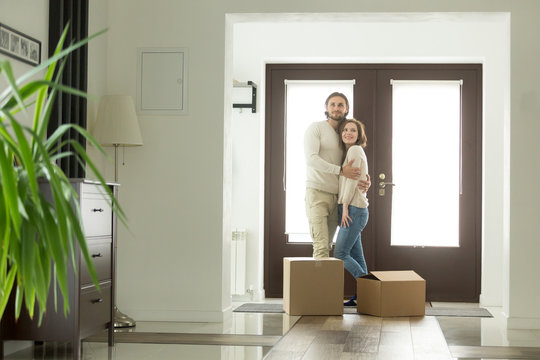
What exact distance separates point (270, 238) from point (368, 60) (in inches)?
70.5

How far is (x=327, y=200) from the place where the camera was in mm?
5730

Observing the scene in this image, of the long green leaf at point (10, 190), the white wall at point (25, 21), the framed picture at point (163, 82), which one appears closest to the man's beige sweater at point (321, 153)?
the framed picture at point (163, 82)

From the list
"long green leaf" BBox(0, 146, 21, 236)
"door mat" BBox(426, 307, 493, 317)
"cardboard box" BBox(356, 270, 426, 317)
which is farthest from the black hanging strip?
"door mat" BBox(426, 307, 493, 317)

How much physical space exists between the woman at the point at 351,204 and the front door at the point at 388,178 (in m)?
0.86

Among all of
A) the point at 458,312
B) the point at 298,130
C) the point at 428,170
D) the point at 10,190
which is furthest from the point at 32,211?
the point at 428,170

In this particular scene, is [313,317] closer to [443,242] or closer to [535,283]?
[535,283]

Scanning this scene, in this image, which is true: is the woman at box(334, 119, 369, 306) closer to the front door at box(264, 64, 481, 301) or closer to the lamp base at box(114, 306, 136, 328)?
the front door at box(264, 64, 481, 301)

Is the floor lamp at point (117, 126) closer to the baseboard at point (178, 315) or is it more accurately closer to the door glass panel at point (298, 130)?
the baseboard at point (178, 315)

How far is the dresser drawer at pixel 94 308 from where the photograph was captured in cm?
344

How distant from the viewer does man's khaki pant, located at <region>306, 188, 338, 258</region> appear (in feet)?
18.4

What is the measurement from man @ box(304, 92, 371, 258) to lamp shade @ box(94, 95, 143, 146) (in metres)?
1.52

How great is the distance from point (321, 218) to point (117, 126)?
1807 millimetres

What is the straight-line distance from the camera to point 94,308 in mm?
3609

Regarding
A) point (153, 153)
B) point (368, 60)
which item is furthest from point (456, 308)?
point (153, 153)
